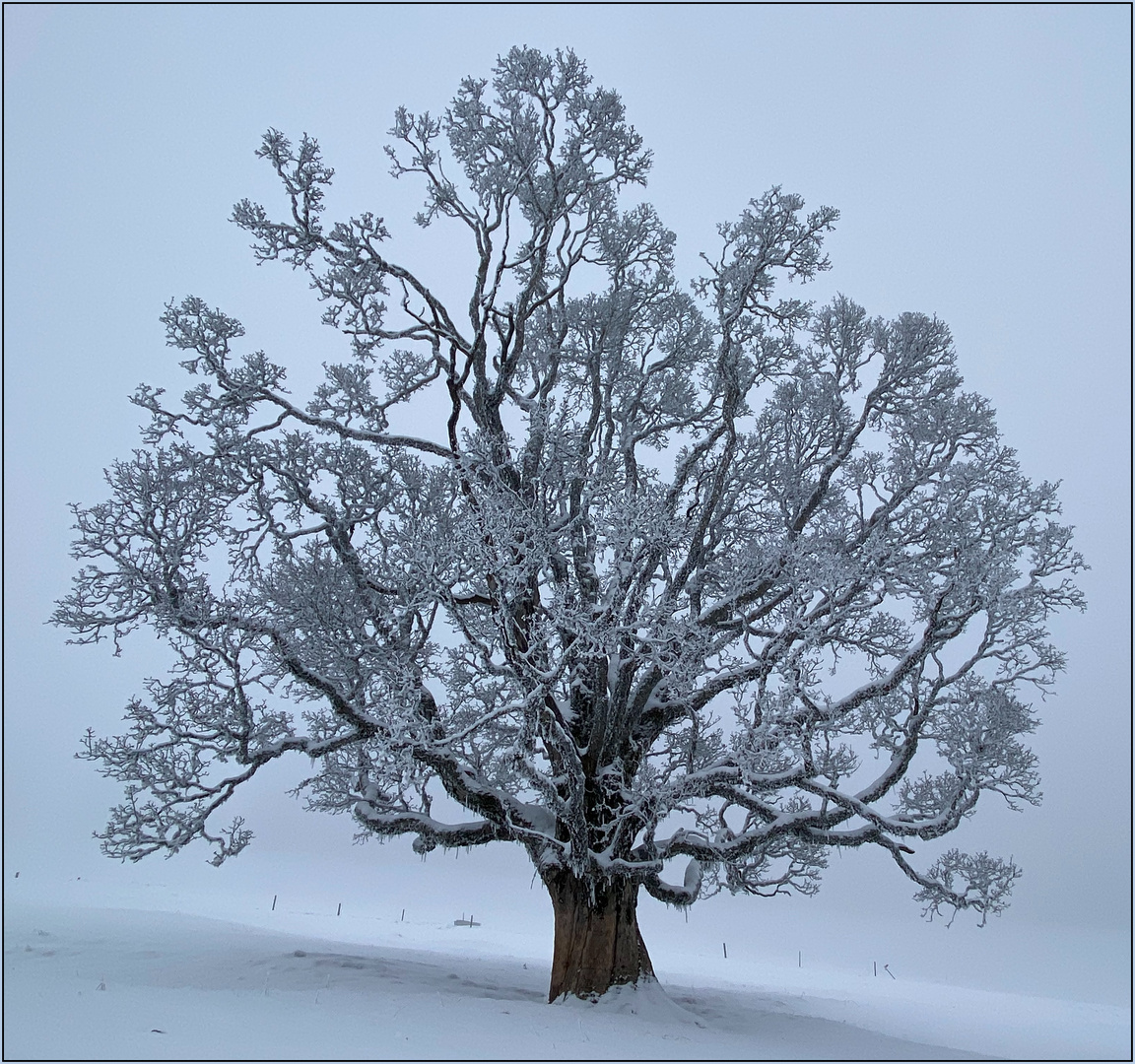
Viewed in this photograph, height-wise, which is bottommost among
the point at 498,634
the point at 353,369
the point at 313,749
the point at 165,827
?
the point at 165,827

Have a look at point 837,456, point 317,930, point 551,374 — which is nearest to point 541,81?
point 551,374

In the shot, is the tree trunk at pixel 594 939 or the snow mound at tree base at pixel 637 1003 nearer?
the snow mound at tree base at pixel 637 1003

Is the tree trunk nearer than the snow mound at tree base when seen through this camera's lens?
No

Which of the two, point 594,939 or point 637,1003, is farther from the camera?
point 594,939

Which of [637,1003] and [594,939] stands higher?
[594,939]

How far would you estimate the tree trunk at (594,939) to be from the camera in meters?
12.3

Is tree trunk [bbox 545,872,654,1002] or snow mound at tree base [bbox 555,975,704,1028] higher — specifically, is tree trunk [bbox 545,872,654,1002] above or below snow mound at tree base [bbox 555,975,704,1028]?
above

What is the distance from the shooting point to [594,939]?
12.5 metres

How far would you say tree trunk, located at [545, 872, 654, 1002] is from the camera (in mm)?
12305

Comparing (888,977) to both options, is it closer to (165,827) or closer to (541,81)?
(165,827)

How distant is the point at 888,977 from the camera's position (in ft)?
78.6

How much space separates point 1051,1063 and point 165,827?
1197cm

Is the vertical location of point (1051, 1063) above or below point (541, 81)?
below

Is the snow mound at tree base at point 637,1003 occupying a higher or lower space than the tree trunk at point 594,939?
lower
